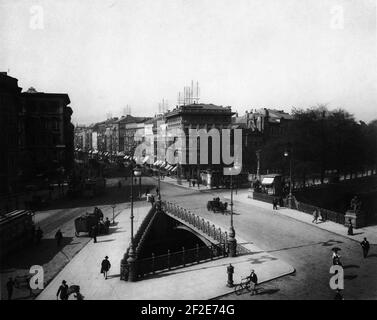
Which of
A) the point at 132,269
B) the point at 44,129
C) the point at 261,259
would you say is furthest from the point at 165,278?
the point at 44,129

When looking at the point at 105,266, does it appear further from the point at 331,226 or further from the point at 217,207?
the point at 331,226

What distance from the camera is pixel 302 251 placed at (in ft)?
76.5

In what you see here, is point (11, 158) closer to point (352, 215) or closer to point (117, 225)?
point (117, 225)

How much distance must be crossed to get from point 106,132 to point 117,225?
136 meters

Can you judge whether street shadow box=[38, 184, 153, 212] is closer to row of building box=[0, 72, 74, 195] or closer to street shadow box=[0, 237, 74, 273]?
row of building box=[0, 72, 74, 195]

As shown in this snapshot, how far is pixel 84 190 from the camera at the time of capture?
158 ft

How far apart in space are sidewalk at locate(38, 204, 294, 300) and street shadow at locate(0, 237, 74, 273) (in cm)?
208

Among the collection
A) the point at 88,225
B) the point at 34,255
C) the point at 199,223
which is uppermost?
the point at 199,223

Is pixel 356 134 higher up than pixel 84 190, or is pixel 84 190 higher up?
pixel 356 134

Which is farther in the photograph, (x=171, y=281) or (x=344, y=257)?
(x=344, y=257)

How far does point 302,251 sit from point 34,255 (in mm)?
17536

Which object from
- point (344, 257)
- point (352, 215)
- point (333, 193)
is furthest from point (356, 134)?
point (344, 257)

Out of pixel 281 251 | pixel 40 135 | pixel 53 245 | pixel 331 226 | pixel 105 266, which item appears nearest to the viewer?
pixel 105 266
